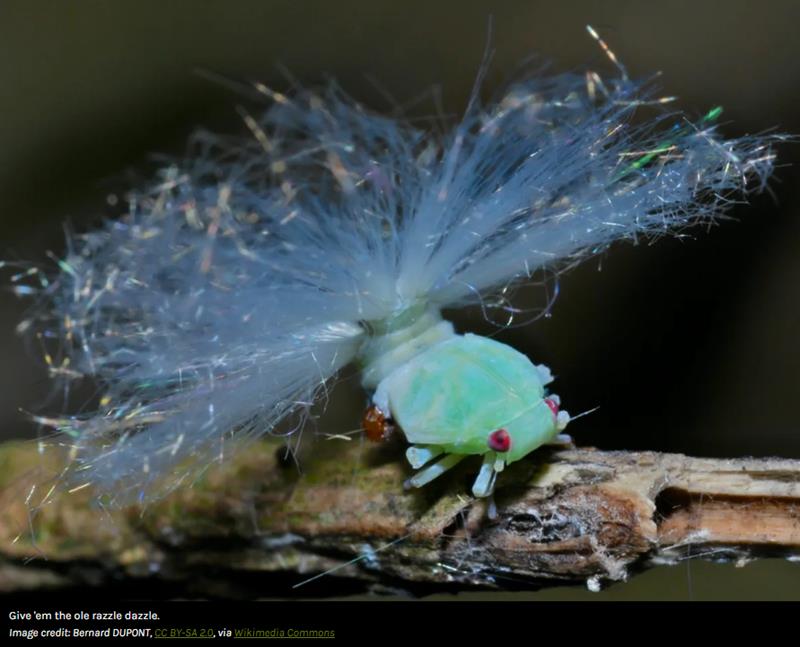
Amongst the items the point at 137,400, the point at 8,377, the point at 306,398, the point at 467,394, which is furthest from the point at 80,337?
the point at 8,377

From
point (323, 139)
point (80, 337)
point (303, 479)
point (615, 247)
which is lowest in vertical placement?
point (615, 247)

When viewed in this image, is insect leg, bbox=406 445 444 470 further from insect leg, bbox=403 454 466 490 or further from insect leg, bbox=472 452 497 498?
insect leg, bbox=472 452 497 498

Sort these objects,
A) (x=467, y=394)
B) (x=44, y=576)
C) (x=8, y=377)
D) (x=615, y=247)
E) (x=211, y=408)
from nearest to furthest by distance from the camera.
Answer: (x=467, y=394) < (x=211, y=408) < (x=44, y=576) < (x=615, y=247) < (x=8, y=377)

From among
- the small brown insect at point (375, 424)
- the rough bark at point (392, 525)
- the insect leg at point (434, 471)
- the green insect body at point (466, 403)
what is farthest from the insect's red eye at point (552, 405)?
the small brown insect at point (375, 424)

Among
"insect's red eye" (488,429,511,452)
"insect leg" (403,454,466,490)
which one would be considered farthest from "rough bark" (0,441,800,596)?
"insect's red eye" (488,429,511,452)

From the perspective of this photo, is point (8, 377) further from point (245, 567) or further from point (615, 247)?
point (615, 247)

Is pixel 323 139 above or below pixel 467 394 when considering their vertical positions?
above
